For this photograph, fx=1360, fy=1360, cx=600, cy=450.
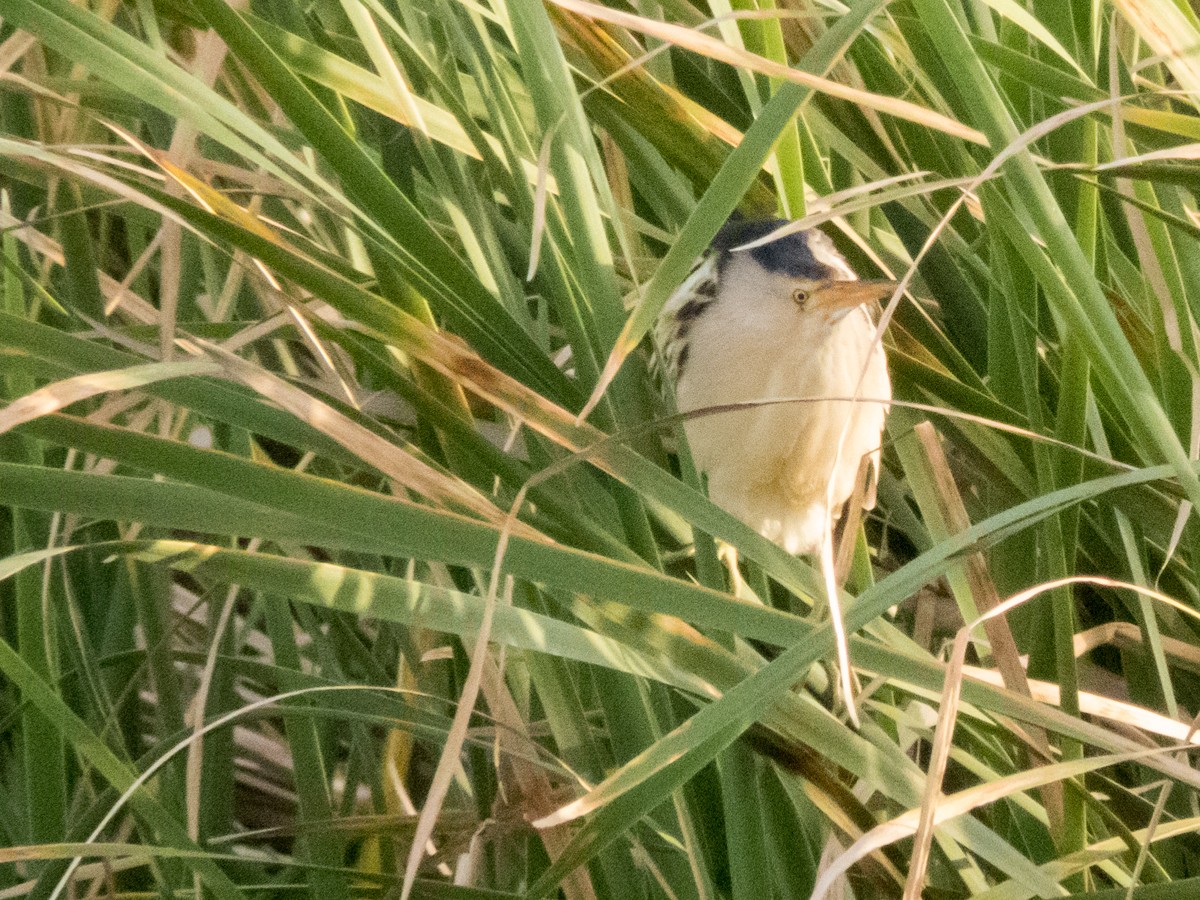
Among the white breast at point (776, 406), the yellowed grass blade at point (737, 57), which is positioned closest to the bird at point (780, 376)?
the white breast at point (776, 406)

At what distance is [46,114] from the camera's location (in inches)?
41.4

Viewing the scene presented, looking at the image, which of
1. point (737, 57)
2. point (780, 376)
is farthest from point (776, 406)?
point (737, 57)

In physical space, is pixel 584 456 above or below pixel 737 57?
below

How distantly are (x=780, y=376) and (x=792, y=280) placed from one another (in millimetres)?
92

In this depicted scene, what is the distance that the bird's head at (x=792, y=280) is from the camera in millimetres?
1207

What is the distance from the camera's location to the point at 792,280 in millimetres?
1254

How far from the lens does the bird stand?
3.98 ft

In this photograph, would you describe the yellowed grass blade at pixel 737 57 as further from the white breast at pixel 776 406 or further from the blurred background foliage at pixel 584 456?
the white breast at pixel 776 406

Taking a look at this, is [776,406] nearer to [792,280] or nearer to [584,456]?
[792,280]

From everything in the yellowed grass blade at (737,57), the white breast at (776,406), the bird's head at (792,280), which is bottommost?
the white breast at (776,406)

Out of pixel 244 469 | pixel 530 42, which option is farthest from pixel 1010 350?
pixel 244 469

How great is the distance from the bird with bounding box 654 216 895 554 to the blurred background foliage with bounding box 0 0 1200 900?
8 centimetres

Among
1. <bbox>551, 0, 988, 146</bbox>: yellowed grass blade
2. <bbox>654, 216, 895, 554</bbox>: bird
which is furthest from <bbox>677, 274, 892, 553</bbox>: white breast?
<bbox>551, 0, 988, 146</bbox>: yellowed grass blade

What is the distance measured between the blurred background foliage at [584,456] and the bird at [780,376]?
0.25 ft
